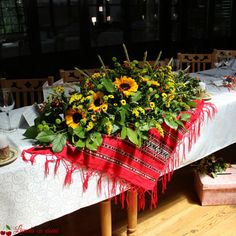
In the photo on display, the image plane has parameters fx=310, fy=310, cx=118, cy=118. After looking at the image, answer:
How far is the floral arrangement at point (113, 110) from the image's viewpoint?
1146 millimetres

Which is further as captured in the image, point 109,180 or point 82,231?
point 82,231

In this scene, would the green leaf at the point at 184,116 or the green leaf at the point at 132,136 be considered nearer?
the green leaf at the point at 132,136

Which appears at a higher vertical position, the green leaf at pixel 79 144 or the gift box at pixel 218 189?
the green leaf at pixel 79 144

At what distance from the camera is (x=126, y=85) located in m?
1.23

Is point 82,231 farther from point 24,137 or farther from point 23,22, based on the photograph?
point 23,22

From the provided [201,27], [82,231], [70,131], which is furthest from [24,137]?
[201,27]

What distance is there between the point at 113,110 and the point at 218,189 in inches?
40.2

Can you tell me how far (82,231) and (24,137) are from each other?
75 centimetres

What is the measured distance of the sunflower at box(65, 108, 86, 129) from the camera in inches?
44.9

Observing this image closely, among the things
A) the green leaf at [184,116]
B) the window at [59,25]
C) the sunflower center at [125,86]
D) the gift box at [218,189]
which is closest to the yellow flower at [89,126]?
the sunflower center at [125,86]

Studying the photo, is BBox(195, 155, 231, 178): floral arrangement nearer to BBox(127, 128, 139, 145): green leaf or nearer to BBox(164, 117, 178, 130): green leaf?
BBox(164, 117, 178, 130): green leaf

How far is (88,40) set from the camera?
13.4ft

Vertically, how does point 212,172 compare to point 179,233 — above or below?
above

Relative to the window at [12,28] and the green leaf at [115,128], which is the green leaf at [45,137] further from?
the window at [12,28]
